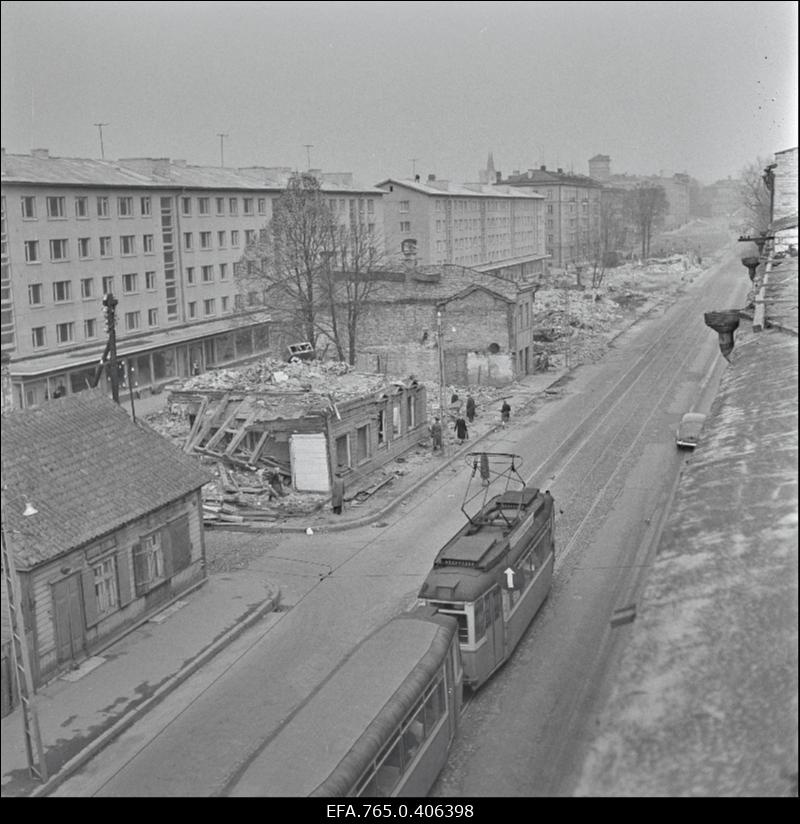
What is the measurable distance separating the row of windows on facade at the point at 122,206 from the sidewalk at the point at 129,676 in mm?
18794

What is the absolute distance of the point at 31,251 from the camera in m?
33.8

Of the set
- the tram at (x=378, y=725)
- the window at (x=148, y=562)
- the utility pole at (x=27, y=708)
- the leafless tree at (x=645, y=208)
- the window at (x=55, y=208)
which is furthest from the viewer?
the leafless tree at (x=645, y=208)

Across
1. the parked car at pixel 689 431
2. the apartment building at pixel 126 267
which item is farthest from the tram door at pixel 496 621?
the apartment building at pixel 126 267

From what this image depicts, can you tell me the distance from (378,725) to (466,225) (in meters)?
63.2

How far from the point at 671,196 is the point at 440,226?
4301 inches

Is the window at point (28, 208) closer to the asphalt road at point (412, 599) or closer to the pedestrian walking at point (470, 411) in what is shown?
the pedestrian walking at point (470, 411)

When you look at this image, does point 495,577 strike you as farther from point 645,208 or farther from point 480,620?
point 645,208

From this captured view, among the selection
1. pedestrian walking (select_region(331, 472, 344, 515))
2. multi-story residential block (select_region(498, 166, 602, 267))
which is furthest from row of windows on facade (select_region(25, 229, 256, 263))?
multi-story residential block (select_region(498, 166, 602, 267))

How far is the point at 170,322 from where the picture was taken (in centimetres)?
4188

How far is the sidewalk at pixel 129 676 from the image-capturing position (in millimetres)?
11344

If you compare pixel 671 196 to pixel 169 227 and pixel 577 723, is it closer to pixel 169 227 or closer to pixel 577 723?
pixel 169 227

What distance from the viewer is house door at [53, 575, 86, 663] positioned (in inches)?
539

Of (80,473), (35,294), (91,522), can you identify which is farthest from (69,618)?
(35,294)

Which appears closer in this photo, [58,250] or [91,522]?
[91,522]
